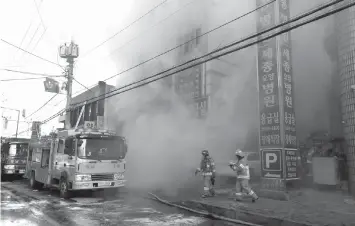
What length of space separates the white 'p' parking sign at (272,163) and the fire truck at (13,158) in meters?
12.3

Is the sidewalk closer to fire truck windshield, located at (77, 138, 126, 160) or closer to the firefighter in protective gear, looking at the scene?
the firefighter in protective gear

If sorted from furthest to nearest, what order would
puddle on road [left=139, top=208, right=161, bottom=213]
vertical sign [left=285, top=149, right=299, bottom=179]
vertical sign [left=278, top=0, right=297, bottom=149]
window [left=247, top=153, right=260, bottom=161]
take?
window [left=247, top=153, right=260, bottom=161] < vertical sign [left=278, top=0, right=297, bottom=149] < vertical sign [left=285, top=149, right=299, bottom=179] < puddle on road [left=139, top=208, right=161, bottom=213]

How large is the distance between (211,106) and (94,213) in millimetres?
6870

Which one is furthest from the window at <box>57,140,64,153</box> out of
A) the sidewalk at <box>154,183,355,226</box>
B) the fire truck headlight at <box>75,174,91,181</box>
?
the sidewalk at <box>154,183,355,226</box>

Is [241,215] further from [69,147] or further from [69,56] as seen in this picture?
[69,56]

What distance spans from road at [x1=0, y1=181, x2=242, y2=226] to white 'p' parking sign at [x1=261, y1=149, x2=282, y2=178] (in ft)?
8.66

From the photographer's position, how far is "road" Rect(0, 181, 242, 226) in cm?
543

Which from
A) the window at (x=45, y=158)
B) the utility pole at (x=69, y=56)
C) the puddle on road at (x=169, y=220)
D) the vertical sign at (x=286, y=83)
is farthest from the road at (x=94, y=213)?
the utility pole at (x=69, y=56)

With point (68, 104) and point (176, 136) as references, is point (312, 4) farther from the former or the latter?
point (68, 104)

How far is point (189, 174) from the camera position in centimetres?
1226

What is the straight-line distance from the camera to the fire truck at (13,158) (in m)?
14.8

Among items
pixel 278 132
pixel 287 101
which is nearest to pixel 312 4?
pixel 287 101

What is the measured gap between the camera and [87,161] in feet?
27.3

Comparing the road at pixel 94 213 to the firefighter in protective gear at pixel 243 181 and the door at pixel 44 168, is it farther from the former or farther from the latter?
the door at pixel 44 168
